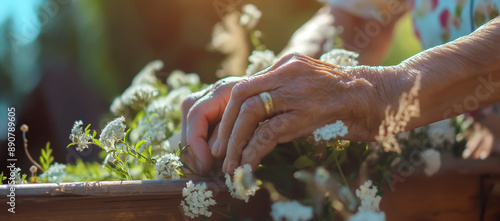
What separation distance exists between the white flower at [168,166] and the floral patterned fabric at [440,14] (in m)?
0.88

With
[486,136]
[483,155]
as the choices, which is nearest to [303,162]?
[483,155]

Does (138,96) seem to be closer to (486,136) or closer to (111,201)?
(111,201)

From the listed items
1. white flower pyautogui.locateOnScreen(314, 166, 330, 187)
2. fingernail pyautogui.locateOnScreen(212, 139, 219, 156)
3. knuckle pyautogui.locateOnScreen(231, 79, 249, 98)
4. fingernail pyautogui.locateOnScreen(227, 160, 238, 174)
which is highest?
knuckle pyautogui.locateOnScreen(231, 79, 249, 98)

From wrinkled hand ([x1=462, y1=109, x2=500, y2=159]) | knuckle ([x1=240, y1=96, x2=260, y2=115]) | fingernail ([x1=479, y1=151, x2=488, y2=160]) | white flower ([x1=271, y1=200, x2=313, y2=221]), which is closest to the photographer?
white flower ([x1=271, y1=200, x2=313, y2=221])

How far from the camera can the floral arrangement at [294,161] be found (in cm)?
57

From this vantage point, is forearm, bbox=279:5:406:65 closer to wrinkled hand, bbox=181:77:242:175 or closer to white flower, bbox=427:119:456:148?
white flower, bbox=427:119:456:148

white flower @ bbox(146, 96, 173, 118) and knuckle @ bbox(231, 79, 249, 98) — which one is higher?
white flower @ bbox(146, 96, 173, 118)

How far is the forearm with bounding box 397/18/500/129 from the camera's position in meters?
0.69

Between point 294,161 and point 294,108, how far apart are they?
0.11 meters

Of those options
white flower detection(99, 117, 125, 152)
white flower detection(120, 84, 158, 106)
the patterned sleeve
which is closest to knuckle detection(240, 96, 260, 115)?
white flower detection(99, 117, 125, 152)

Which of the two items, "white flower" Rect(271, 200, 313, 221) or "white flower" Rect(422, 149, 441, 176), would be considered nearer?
"white flower" Rect(271, 200, 313, 221)

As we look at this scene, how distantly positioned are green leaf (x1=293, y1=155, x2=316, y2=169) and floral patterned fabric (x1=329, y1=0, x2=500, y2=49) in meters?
0.70

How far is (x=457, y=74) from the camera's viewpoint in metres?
0.70

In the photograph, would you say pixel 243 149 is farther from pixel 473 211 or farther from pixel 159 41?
pixel 159 41
